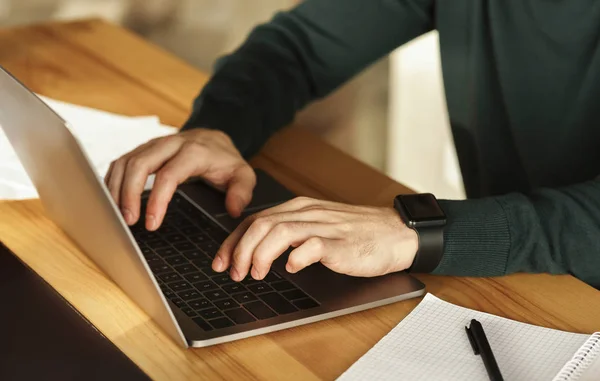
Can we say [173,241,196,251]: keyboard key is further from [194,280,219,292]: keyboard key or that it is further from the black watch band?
the black watch band

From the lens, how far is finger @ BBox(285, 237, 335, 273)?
36.8 inches

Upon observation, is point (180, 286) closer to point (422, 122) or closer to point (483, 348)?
point (483, 348)

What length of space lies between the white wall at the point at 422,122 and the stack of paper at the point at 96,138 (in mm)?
1125

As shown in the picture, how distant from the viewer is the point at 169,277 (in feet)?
3.22

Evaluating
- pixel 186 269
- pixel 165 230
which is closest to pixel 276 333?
pixel 186 269

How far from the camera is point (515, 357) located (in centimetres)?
87

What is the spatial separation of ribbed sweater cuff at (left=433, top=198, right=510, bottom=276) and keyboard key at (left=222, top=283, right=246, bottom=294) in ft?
0.74

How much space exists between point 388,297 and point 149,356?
263 mm

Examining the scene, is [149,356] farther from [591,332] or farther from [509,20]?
[509,20]

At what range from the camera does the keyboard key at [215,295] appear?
36.9 inches

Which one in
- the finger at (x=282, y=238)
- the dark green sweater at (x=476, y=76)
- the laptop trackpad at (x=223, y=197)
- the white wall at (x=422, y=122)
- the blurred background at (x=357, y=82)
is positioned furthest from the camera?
the white wall at (x=422, y=122)

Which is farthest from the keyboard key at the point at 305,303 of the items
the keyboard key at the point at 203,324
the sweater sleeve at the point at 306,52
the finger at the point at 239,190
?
the sweater sleeve at the point at 306,52

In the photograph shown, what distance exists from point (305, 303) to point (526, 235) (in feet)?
0.93

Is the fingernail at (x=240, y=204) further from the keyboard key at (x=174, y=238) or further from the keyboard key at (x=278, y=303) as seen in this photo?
the keyboard key at (x=278, y=303)
